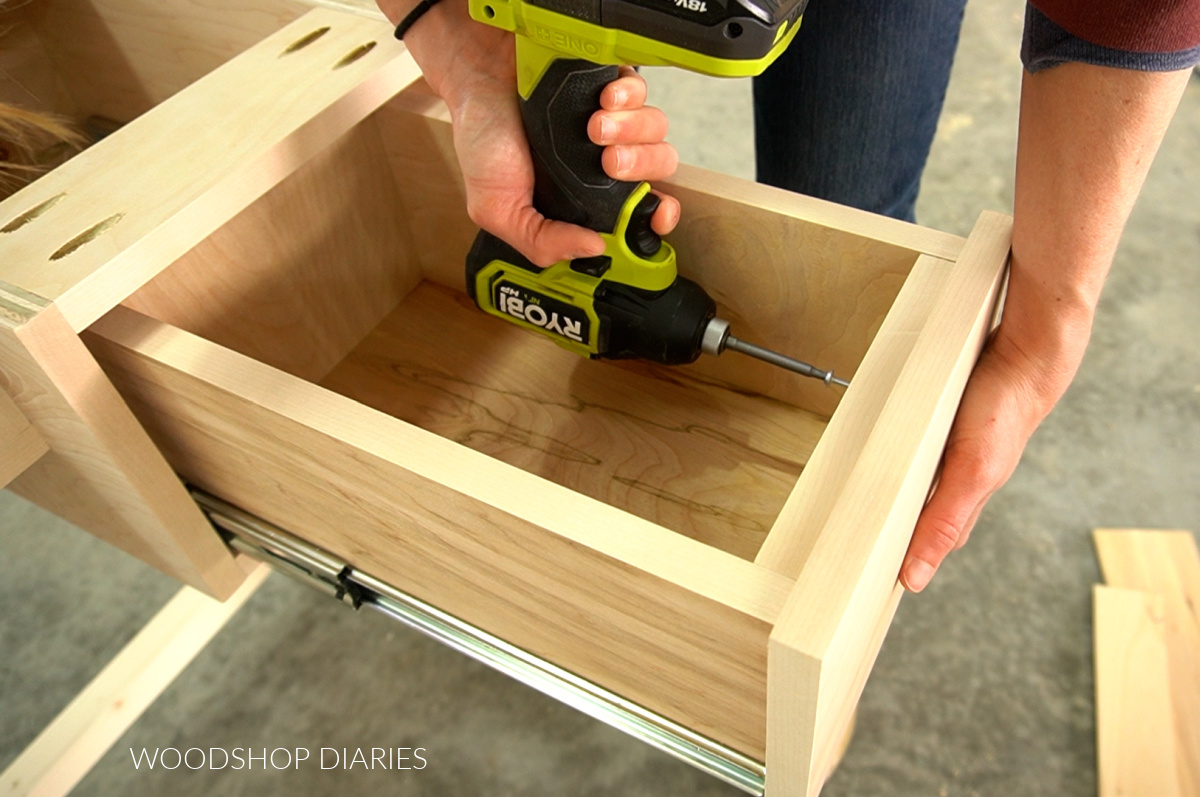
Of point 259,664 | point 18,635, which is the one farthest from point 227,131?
point 18,635

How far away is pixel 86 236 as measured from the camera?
0.56 m

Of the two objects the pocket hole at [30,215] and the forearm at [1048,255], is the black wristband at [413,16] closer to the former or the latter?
the pocket hole at [30,215]

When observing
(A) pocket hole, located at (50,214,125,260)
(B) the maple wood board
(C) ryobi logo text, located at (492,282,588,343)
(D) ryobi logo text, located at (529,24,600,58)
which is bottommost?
(B) the maple wood board

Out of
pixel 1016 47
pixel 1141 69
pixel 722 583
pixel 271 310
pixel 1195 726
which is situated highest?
pixel 1141 69

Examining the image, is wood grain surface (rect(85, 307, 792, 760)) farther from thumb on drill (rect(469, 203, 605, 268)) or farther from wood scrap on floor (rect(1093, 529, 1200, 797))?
wood scrap on floor (rect(1093, 529, 1200, 797))

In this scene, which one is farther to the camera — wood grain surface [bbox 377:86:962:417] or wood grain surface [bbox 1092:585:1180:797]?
wood grain surface [bbox 1092:585:1180:797]

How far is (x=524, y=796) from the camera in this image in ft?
3.48

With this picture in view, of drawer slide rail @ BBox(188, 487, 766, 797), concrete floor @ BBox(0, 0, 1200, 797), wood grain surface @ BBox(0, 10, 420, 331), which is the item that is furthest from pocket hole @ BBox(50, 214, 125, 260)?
concrete floor @ BBox(0, 0, 1200, 797)

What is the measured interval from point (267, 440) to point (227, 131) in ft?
0.81

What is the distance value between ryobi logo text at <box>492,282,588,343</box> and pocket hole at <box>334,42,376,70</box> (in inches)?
8.3

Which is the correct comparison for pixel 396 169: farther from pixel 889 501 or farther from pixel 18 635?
pixel 18 635

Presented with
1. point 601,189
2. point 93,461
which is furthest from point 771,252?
point 93,461

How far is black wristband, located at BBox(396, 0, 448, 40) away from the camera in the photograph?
0.63m
